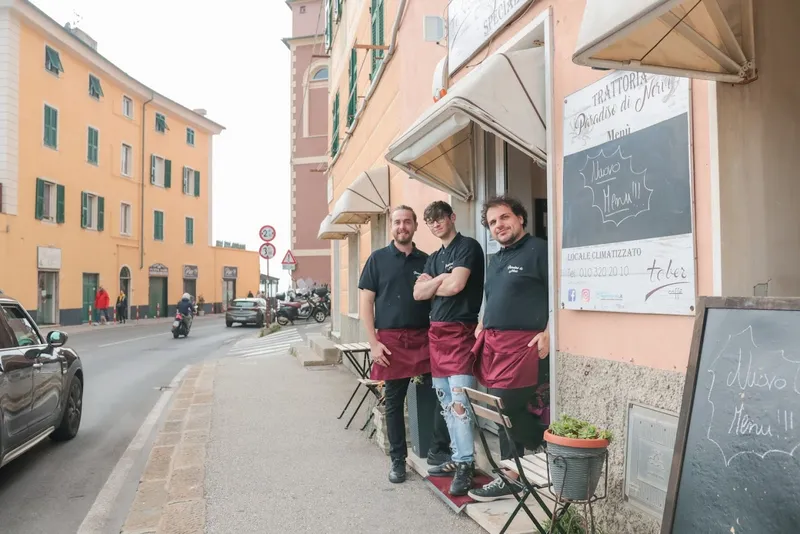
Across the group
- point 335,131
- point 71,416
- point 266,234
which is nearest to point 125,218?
point 266,234

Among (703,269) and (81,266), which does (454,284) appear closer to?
(703,269)

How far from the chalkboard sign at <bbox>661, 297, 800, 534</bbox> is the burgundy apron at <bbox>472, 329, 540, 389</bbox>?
1.41 meters

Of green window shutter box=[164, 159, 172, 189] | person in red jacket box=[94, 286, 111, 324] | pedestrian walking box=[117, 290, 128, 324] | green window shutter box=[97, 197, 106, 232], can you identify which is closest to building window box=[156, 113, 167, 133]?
green window shutter box=[164, 159, 172, 189]

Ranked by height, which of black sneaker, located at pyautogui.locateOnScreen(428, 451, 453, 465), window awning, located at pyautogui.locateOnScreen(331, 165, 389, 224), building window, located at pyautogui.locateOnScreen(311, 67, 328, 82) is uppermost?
building window, located at pyautogui.locateOnScreen(311, 67, 328, 82)

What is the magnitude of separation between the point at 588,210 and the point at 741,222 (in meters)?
0.90

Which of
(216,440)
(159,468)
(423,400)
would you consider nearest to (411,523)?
(423,400)

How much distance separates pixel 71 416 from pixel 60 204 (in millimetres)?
23711

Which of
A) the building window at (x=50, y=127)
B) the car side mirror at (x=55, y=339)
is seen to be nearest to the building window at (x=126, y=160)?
the building window at (x=50, y=127)

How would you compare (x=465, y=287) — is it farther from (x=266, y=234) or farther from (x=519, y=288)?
(x=266, y=234)

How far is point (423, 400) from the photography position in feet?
16.6

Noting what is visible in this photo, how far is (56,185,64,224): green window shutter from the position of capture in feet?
89.1

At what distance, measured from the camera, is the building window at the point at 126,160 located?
33028mm

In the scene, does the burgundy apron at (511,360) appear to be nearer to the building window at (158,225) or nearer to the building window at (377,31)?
the building window at (377,31)

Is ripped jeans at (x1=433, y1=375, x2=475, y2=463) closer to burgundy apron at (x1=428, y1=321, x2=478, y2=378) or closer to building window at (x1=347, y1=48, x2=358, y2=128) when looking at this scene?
burgundy apron at (x1=428, y1=321, x2=478, y2=378)
